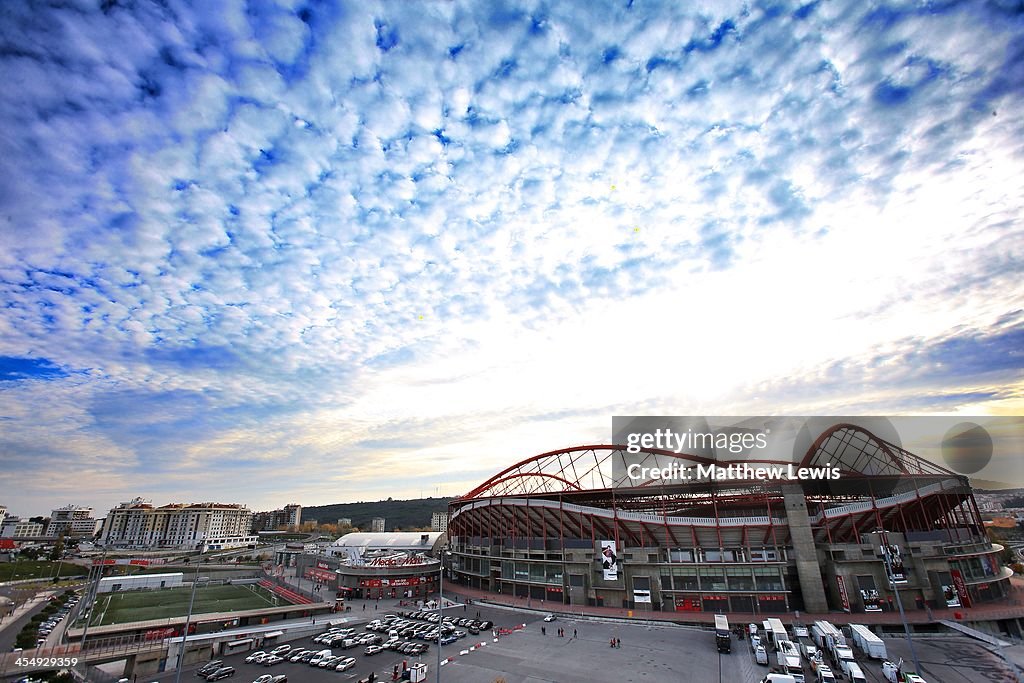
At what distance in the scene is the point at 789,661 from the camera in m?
41.2

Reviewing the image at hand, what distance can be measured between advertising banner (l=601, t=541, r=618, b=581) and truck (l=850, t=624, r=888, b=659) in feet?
110

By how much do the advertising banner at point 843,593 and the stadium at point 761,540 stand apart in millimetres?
133

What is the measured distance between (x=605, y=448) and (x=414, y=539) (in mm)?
75681

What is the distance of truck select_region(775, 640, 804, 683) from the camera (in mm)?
39531

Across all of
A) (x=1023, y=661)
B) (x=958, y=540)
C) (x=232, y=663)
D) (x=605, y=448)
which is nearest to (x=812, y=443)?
(x=958, y=540)

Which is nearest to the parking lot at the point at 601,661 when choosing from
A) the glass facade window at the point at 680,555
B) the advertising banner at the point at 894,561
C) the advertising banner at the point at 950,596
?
the advertising banner at the point at 894,561

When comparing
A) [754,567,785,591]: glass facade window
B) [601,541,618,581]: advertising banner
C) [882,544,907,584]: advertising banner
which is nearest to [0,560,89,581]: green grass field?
[601,541,618,581]: advertising banner

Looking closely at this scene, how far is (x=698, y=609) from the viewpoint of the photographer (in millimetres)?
69750

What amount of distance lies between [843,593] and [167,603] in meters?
112

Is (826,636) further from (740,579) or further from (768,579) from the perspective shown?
(740,579)

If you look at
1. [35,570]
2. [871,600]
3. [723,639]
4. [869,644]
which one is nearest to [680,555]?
[723,639]

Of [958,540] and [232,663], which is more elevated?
[958,540]

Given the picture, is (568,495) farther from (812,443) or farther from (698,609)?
(812,443)

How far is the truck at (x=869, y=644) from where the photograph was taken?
4337cm
